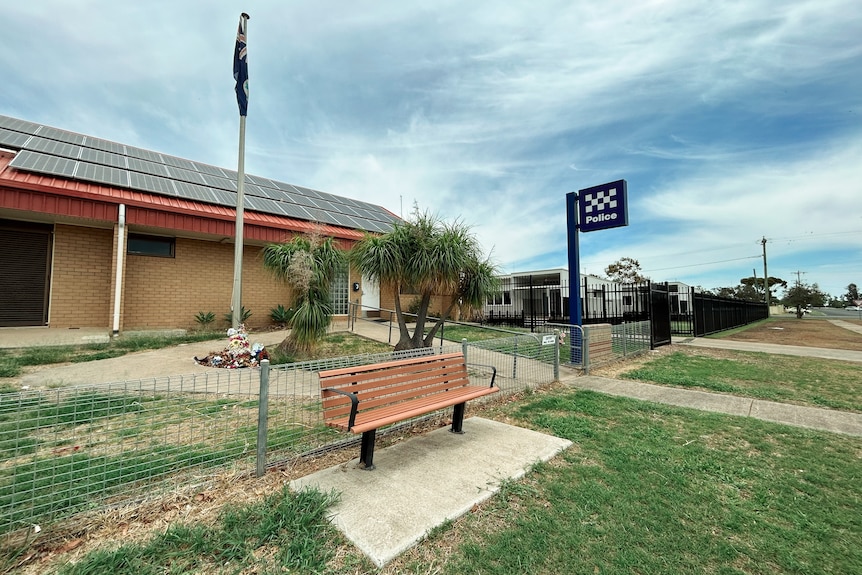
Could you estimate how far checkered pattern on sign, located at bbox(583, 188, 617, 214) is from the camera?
815 centimetres

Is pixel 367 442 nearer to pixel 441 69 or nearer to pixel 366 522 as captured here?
pixel 366 522

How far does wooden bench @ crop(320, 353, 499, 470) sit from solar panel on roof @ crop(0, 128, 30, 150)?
512 inches

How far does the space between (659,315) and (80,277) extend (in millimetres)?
16785

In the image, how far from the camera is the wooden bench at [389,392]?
9.76 ft

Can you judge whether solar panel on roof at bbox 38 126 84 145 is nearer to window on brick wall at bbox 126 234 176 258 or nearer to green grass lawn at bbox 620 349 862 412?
window on brick wall at bbox 126 234 176 258

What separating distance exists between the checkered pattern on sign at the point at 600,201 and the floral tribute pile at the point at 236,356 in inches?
311

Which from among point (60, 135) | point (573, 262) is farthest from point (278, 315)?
point (60, 135)

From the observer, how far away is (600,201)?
8.32 m

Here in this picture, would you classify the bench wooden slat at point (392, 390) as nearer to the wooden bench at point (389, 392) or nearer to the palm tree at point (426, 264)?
the wooden bench at point (389, 392)

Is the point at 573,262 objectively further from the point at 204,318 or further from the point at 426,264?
the point at 204,318

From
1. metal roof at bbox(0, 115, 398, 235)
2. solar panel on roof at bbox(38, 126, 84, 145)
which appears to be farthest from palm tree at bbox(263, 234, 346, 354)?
solar panel on roof at bbox(38, 126, 84, 145)

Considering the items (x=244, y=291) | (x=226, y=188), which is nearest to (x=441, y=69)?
(x=226, y=188)

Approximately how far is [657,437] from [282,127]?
1417cm

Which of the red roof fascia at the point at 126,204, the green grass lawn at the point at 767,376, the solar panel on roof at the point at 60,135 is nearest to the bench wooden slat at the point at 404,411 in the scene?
the green grass lawn at the point at 767,376
